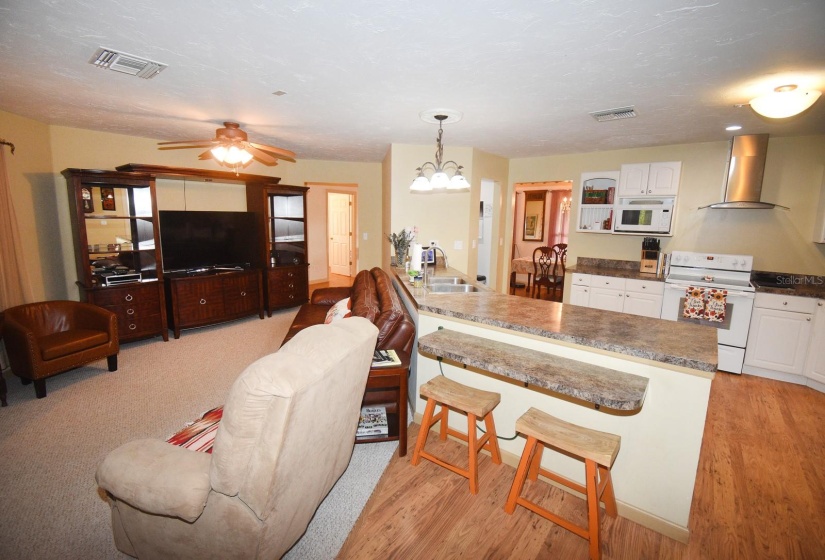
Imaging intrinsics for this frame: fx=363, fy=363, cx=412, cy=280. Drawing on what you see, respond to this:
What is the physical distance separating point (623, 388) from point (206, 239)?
5.29m

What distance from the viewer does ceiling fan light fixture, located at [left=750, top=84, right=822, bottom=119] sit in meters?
2.30

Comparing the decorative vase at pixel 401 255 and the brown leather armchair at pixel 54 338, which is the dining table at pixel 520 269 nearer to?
the decorative vase at pixel 401 255

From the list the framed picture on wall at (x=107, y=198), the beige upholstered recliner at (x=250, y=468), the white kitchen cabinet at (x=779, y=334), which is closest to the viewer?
the beige upholstered recliner at (x=250, y=468)

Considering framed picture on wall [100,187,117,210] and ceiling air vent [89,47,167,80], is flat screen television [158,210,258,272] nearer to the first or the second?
framed picture on wall [100,187,117,210]

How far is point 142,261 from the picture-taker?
14.5ft

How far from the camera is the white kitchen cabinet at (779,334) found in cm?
353

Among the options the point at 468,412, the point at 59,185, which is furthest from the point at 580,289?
the point at 59,185

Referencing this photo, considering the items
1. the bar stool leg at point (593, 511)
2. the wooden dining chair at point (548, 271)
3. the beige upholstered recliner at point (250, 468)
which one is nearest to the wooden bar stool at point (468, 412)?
the bar stool leg at point (593, 511)

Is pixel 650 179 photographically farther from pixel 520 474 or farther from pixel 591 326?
pixel 520 474

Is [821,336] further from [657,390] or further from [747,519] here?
[657,390]

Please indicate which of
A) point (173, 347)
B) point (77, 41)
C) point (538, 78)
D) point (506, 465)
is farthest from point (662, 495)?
point (173, 347)

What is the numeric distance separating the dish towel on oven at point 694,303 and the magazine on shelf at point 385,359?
11.2 feet

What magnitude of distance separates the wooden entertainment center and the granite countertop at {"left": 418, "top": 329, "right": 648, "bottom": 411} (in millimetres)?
3802

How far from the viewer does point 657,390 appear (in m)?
1.77
